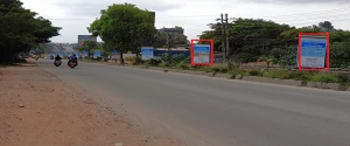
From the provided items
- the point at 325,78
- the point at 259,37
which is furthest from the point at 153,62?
the point at 259,37

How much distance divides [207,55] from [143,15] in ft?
63.6

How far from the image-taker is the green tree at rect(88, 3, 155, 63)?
177 feet

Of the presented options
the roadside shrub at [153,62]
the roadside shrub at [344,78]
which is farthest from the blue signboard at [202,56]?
the roadside shrub at [344,78]

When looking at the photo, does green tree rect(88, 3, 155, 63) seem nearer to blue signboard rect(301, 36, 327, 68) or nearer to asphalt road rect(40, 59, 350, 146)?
blue signboard rect(301, 36, 327, 68)

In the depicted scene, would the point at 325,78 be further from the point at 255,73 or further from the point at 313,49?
the point at 255,73

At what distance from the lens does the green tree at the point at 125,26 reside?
5394 cm

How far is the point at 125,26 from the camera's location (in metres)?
53.8

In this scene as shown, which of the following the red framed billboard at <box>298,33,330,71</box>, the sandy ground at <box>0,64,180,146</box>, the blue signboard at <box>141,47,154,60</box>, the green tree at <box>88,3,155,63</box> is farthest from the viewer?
the green tree at <box>88,3,155,63</box>

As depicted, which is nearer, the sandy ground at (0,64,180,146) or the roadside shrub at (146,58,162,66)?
the sandy ground at (0,64,180,146)


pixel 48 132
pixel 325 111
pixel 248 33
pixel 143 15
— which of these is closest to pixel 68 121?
pixel 48 132

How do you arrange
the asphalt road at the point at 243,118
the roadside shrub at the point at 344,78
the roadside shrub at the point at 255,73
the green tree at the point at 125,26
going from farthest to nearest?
the green tree at the point at 125,26
the roadside shrub at the point at 255,73
the roadside shrub at the point at 344,78
the asphalt road at the point at 243,118

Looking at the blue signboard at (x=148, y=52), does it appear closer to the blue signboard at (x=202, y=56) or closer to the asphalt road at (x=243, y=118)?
the blue signboard at (x=202, y=56)

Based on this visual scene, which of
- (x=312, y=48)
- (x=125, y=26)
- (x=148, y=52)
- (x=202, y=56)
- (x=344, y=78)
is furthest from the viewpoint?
(x=125, y=26)

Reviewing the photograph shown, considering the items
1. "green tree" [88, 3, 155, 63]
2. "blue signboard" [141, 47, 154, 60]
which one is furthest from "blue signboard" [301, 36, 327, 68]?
"green tree" [88, 3, 155, 63]
